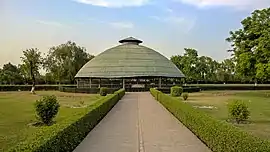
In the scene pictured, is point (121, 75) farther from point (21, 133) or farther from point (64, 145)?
point (64, 145)

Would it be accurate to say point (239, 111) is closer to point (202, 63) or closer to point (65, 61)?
point (65, 61)

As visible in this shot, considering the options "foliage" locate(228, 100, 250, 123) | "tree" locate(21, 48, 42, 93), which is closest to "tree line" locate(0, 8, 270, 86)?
"tree" locate(21, 48, 42, 93)

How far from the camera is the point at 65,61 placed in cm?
7744

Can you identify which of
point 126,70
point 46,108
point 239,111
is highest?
point 126,70

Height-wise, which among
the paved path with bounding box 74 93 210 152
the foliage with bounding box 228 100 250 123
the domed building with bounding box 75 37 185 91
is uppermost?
the domed building with bounding box 75 37 185 91

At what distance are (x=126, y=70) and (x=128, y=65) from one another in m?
1.58

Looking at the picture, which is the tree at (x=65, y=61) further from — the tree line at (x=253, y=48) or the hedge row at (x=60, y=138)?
the hedge row at (x=60, y=138)

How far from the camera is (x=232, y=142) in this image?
283 inches

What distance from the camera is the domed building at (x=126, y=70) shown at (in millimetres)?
59344

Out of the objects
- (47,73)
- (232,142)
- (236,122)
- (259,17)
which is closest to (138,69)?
(259,17)

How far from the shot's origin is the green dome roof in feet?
196

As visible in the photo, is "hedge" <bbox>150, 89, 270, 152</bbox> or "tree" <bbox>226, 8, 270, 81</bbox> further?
"tree" <bbox>226, 8, 270, 81</bbox>

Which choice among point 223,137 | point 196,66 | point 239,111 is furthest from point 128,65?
point 223,137

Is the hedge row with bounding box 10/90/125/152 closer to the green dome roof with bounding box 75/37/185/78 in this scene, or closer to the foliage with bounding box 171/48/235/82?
the green dome roof with bounding box 75/37/185/78
